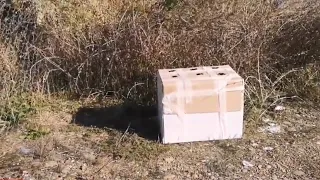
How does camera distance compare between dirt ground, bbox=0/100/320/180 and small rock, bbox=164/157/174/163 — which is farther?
small rock, bbox=164/157/174/163

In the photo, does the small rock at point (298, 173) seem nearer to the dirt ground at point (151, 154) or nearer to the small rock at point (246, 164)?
the dirt ground at point (151, 154)

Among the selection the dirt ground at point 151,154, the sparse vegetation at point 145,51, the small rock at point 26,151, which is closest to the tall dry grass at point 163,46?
the sparse vegetation at point 145,51

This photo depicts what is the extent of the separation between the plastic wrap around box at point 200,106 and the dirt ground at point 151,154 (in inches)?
3.0

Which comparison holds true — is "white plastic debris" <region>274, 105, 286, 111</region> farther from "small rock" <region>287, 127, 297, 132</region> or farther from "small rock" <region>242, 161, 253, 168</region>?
"small rock" <region>242, 161, 253, 168</region>

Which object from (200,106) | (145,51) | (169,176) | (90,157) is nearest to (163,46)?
(145,51)

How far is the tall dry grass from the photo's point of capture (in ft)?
12.1

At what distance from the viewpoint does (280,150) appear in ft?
9.82

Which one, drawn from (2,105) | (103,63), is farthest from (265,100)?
(2,105)

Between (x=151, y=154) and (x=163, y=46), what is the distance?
3.37 ft

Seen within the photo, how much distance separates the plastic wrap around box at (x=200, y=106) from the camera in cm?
297

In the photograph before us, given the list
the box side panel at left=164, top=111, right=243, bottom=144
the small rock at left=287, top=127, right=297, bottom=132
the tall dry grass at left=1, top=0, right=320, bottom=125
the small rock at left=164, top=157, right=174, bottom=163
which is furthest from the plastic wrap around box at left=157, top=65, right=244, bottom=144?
the tall dry grass at left=1, top=0, right=320, bottom=125

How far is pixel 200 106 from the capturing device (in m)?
3.00

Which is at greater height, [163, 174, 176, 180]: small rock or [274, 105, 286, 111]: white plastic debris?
[274, 105, 286, 111]: white plastic debris

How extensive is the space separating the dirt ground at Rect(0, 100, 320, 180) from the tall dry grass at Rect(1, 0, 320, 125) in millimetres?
485
